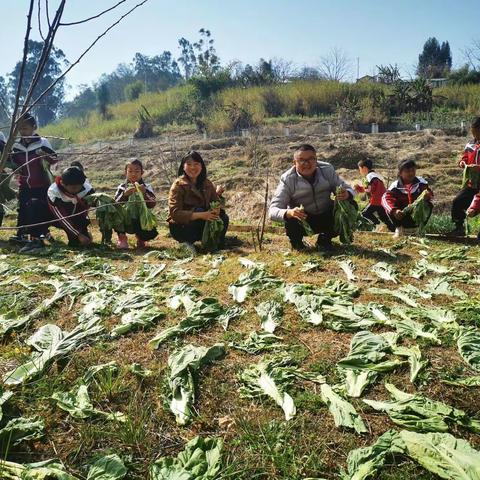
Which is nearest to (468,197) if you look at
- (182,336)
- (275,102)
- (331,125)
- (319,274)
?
(319,274)

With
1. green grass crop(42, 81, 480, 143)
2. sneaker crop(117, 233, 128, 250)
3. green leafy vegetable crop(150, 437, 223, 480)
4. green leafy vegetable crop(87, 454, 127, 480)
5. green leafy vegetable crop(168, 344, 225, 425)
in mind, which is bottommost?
green leafy vegetable crop(150, 437, 223, 480)

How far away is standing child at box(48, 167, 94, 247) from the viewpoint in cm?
636

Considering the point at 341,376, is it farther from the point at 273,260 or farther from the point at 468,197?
the point at 468,197

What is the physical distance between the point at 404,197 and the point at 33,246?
5.65m

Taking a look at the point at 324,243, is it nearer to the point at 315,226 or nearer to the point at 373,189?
the point at 315,226

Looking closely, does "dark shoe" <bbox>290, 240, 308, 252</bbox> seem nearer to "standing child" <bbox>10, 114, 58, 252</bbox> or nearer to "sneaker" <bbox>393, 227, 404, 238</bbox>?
"sneaker" <bbox>393, 227, 404, 238</bbox>

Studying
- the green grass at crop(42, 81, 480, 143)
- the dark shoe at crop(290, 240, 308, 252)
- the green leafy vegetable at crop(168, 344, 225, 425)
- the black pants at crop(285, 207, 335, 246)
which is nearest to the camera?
the green leafy vegetable at crop(168, 344, 225, 425)

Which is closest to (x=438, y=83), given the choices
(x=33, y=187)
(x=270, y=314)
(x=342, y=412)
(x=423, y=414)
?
(x=33, y=187)

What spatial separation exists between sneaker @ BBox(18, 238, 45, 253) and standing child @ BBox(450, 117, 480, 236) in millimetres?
6409

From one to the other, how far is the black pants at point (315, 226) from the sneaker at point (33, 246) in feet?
12.4

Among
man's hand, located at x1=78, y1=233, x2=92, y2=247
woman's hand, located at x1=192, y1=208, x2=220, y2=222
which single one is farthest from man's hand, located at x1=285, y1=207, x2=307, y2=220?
man's hand, located at x1=78, y1=233, x2=92, y2=247

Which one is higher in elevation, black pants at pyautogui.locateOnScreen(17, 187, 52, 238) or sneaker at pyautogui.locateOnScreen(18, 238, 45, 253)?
black pants at pyautogui.locateOnScreen(17, 187, 52, 238)

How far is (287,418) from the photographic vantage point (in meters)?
2.25

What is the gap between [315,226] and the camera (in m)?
5.75
